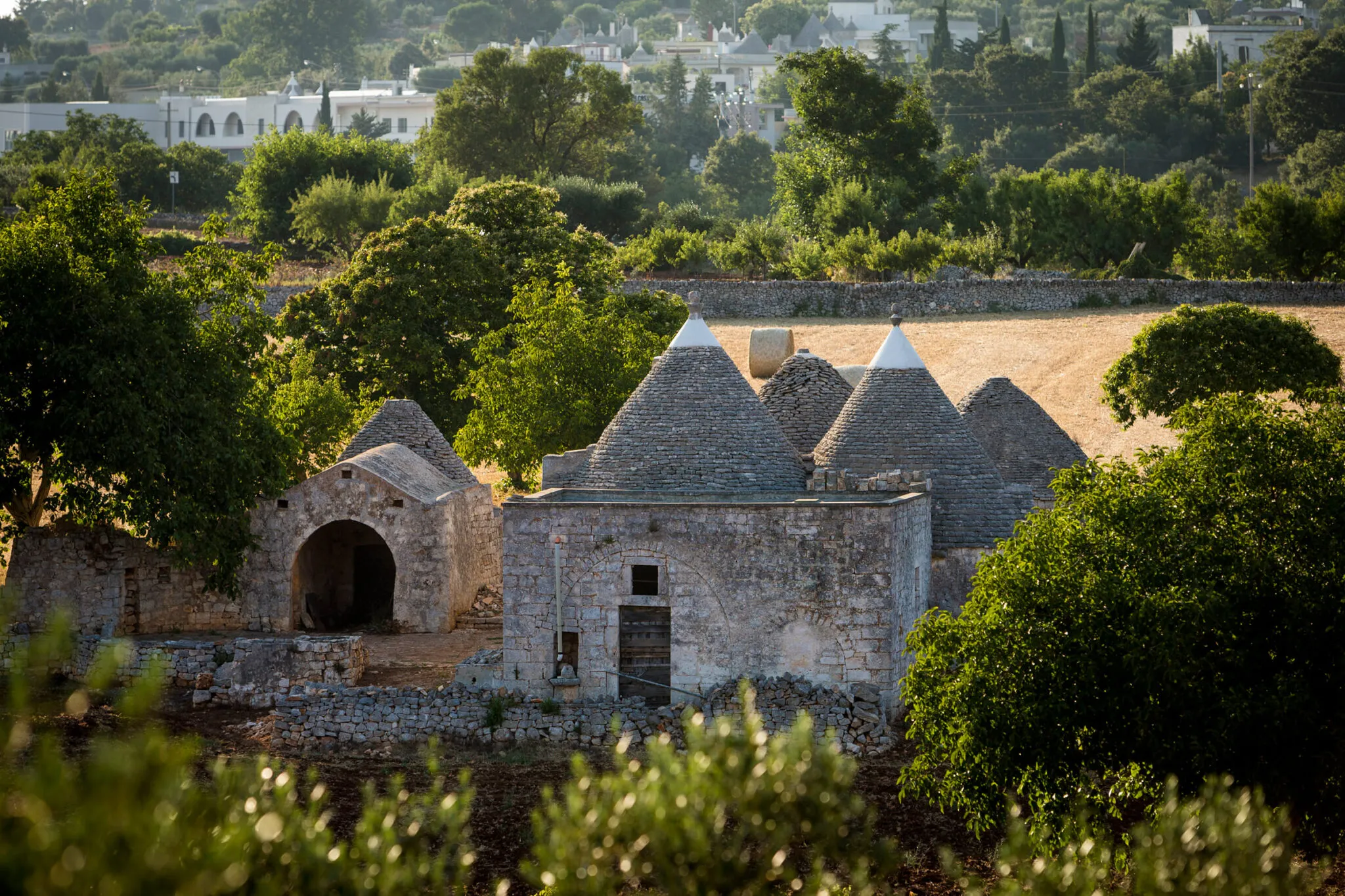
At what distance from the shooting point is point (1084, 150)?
95.2 meters

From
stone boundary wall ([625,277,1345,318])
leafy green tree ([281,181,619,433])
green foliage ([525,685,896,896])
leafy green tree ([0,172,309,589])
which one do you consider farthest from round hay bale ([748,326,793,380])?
green foliage ([525,685,896,896])

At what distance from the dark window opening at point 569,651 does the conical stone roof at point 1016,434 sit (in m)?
7.07

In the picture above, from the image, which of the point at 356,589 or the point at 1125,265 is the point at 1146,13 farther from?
the point at 356,589

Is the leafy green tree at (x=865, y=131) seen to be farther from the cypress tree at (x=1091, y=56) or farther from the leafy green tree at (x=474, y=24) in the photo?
the leafy green tree at (x=474, y=24)

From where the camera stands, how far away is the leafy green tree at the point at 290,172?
2859 inches

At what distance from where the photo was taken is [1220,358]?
104 ft

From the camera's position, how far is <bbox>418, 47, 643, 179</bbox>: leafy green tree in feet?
269

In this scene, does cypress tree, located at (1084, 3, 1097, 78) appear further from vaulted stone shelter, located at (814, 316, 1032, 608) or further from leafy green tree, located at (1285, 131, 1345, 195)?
vaulted stone shelter, located at (814, 316, 1032, 608)

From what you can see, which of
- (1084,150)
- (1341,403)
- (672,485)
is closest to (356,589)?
(672,485)

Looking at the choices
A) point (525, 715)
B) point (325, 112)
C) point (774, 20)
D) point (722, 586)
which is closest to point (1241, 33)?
point (325, 112)

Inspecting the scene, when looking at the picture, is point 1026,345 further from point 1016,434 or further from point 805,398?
point 805,398

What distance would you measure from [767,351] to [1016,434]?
1842cm

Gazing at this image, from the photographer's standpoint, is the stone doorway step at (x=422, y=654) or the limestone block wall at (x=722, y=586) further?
the stone doorway step at (x=422, y=654)

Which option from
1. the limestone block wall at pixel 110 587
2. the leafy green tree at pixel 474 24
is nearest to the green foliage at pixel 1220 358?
the limestone block wall at pixel 110 587
